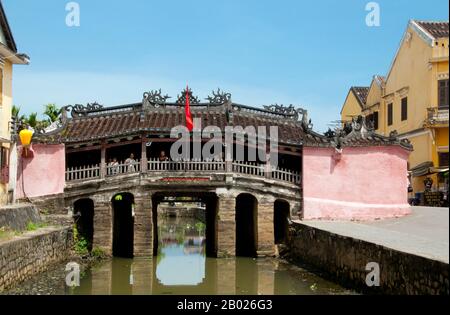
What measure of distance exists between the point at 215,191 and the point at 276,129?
3.46 m

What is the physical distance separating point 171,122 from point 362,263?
398 inches

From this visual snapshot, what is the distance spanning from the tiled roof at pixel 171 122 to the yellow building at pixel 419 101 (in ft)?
14.4

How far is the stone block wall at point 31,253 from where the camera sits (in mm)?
12753

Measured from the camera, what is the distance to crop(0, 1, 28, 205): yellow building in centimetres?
1953

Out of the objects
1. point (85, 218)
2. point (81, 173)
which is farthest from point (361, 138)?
point (85, 218)

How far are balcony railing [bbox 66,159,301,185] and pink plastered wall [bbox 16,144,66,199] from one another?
0.46 meters

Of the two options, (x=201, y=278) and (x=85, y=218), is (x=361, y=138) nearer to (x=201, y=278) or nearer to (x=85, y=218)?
(x=201, y=278)

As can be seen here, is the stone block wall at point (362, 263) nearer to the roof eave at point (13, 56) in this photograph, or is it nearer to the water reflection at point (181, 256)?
the water reflection at point (181, 256)

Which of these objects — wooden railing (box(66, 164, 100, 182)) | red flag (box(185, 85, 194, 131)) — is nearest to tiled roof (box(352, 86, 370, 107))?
red flag (box(185, 85, 194, 131))

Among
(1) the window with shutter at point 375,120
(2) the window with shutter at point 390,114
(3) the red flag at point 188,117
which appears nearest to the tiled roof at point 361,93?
(1) the window with shutter at point 375,120

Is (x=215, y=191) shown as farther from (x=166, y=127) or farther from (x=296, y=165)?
(x=296, y=165)

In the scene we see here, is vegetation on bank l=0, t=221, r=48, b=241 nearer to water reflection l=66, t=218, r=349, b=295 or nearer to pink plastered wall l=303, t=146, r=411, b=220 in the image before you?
water reflection l=66, t=218, r=349, b=295

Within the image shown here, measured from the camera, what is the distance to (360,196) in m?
21.1
